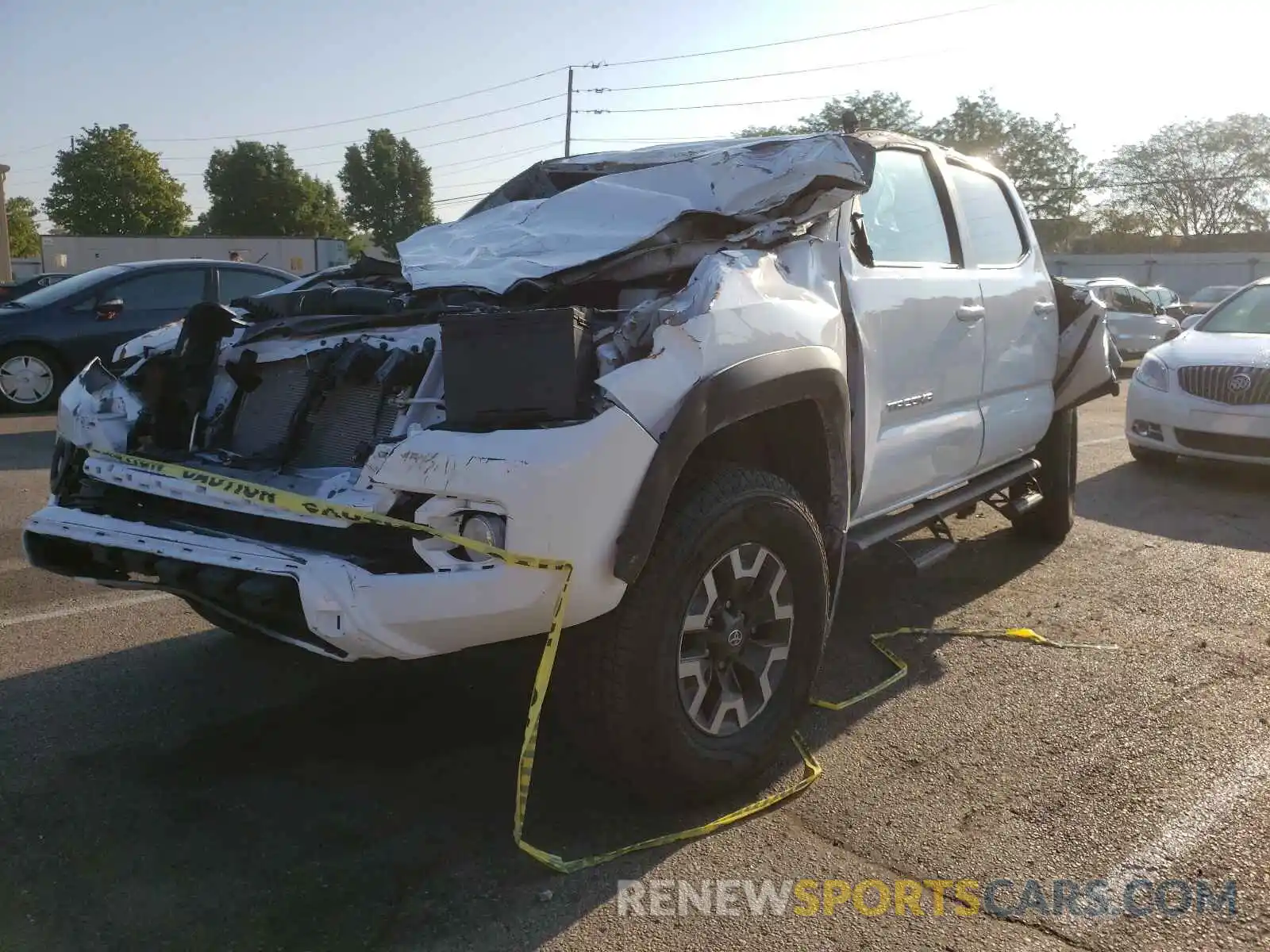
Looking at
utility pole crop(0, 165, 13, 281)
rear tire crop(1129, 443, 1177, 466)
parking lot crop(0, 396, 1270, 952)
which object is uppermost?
utility pole crop(0, 165, 13, 281)

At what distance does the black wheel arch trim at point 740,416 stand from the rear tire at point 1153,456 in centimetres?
594

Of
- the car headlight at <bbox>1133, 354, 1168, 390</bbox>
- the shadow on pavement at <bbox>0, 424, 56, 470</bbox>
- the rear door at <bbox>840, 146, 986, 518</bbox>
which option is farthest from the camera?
the car headlight at <bbox>1133, 354, 1168, 390</bbox>

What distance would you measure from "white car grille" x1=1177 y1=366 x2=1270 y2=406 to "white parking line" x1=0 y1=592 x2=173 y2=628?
708cm

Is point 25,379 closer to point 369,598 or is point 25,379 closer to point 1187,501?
point 369,598

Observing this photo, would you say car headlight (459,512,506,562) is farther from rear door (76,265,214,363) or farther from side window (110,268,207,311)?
side window (110,268,207,311)

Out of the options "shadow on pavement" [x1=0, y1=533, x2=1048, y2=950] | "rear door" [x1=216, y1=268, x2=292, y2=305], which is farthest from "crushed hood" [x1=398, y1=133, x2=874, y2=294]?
"rear door" [x1=216, y1=268, x2=292, y2=305]

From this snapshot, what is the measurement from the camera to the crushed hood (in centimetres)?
334

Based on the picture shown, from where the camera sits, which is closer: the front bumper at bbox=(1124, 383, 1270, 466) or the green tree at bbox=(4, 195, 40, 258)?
the front bumper at bbox=(1124, 383, 1270, 466)

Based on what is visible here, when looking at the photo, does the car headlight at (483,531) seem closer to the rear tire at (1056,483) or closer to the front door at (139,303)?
the rear tire at (1056,483)

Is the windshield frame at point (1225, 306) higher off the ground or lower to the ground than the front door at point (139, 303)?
lower

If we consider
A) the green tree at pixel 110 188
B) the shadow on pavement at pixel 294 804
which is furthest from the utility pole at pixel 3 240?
the shadow on pavement at pixel 294 804

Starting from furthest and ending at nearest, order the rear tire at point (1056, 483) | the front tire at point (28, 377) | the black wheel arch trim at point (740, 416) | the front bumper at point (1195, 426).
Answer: the front tire at point (28, 377), the front bumper at point (1195, 426), the rear tire at point (1056, 483), the black wheel arch trim at point (740, 416)

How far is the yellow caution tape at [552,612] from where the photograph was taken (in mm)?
2548

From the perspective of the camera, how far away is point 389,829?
2930mm
